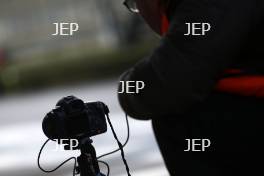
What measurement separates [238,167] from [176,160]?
20 centimetres

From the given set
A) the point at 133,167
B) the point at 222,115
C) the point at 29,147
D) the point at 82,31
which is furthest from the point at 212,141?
the point at 82,31

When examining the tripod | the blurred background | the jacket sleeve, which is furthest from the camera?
the blurred background

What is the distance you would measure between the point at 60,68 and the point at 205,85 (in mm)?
20193

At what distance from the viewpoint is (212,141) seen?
2.93 meters

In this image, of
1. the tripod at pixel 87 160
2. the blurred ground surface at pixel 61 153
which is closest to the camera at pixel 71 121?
the tripod at pixel 87 160

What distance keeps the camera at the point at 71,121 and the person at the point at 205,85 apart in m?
0.12

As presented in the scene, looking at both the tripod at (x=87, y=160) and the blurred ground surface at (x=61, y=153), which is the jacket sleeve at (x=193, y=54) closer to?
the tripod at (x=87, y=160)

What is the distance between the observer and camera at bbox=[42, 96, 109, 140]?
9.93ft

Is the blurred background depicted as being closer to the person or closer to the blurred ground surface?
the blurred ground surface

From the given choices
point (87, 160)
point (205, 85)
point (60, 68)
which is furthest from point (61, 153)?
point (60, 68)

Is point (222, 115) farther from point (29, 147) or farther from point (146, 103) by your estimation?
point (29, 147)

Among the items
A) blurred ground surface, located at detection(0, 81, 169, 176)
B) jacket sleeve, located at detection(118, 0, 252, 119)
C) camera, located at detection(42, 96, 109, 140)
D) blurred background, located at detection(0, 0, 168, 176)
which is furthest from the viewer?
blurred background, located at detection(0, 0, 168, 176)

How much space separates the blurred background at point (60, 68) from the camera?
7.63 metres

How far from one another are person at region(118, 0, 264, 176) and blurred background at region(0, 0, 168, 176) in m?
2.95
